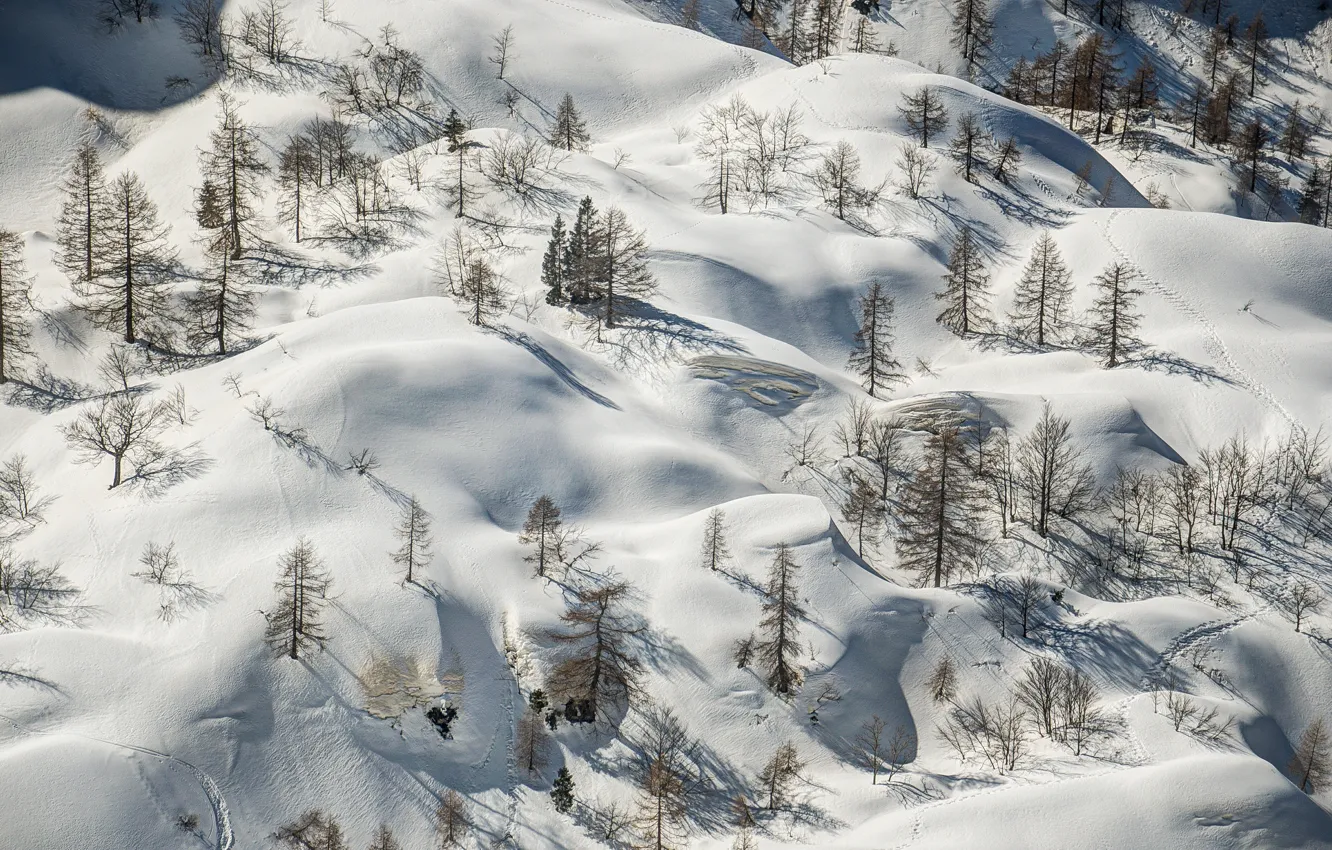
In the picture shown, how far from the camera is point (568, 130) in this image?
418 feet

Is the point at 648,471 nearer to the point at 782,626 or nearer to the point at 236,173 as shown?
the point at 782,626

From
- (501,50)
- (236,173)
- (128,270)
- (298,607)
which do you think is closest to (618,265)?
(128,270)

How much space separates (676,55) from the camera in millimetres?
138125

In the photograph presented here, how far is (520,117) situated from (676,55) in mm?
17774

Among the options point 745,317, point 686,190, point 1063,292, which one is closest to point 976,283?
point 1063,292

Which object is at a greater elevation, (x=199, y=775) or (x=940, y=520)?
(x=940, y=520)

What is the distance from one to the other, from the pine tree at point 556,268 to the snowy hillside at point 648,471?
0.60 meters

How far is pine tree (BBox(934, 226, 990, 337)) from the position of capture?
105062 millimetres

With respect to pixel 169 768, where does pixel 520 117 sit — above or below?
above

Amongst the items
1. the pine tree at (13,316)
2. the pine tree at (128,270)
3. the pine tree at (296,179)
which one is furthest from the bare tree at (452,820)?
the pine tree at (296,179)

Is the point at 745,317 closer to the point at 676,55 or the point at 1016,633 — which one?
the point at 1016,633

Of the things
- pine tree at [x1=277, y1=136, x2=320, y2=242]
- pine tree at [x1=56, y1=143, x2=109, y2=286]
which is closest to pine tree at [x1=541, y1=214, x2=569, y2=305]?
pine tree at [x1=277, y1=136, x2=320, y2=242]

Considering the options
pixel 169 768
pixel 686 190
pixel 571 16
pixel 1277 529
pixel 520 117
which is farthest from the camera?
pixel 571 16

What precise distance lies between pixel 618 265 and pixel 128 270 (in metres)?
34.6
